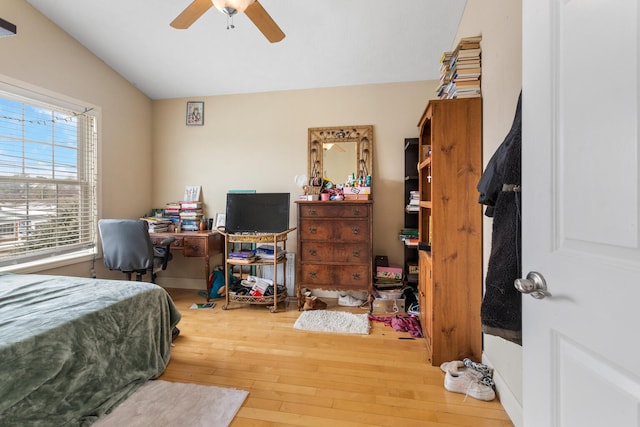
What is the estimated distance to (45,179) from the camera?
261 cm

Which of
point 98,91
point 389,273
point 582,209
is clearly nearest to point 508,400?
point 582,209

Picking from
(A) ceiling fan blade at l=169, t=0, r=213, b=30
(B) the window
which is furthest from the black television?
(A) ceiling fan blade at l=169, t=0, r=213, b=30

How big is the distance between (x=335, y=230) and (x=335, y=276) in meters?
0.47

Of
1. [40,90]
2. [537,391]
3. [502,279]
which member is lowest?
[537,391]

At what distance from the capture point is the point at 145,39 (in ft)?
8.80

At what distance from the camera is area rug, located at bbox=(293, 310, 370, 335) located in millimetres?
2461

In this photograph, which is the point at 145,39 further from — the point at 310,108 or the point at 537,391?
the point at 537,391

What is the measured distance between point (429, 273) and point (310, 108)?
2.33m

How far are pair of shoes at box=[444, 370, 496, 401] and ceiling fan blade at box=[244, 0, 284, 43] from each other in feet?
8.25

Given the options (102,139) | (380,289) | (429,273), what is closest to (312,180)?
(380,289)

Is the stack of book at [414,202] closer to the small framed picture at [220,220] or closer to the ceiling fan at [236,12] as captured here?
the ceiling fan at [236,12]

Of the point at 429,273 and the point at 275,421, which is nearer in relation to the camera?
the point at 275,421

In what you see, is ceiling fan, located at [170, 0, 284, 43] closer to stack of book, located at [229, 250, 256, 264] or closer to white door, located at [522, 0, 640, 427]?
white door, located at [522, 0, 640, 427]

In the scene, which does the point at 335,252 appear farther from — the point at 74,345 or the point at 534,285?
the point at 534,285
